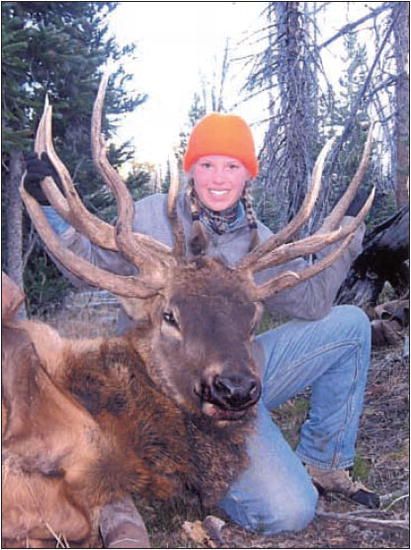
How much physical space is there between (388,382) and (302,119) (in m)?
4.22

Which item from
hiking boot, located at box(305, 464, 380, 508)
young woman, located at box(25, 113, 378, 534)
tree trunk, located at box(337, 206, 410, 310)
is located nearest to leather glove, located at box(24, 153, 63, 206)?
young woman, located at box(25, 113, 378, 534)

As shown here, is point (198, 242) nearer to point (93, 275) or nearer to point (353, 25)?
point (93, 275)

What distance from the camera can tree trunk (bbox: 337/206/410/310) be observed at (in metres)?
8.73

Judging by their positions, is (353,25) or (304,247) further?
(353,25)

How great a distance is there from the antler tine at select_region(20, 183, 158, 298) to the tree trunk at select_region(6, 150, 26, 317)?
7.75m

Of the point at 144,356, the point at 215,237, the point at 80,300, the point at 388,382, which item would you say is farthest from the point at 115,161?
the point at 144,356

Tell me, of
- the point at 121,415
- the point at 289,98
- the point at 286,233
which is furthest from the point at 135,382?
the point at 289,98

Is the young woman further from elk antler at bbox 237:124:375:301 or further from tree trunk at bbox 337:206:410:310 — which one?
tree trunk at bbox 337:206:410:310

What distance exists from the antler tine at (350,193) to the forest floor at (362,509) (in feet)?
5.36

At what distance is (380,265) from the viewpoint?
9.03 metres

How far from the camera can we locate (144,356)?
393 cm

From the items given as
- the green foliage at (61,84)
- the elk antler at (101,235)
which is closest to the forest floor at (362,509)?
the elk antler at (101,235)

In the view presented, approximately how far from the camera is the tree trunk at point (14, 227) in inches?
461

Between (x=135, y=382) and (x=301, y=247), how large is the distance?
1253 millimetres
